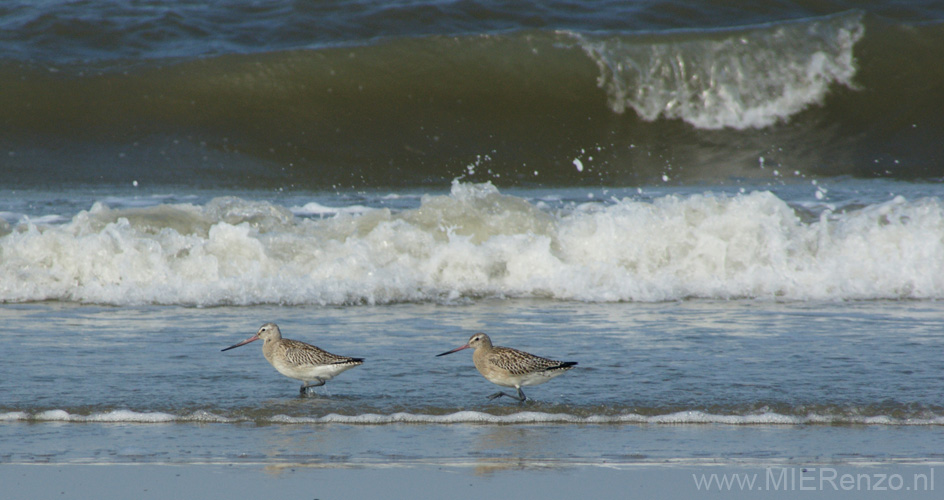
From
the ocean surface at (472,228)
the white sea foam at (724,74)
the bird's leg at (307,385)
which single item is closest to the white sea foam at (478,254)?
the ocean surface at (472,228)

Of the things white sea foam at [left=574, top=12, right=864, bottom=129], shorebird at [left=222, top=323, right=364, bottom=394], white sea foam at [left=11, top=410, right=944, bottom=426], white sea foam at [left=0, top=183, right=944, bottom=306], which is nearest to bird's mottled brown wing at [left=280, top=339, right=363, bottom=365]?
shorebird at [left=222, top=323, right=364, bottom=394]

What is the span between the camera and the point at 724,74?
15195 mm

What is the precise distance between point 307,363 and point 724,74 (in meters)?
11.3

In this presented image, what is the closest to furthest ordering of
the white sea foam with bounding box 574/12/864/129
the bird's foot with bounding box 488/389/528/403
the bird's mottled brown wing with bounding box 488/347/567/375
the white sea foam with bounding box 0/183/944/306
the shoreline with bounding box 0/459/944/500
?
the shoreline with bounding box 0/459/944/500, the bird's mottled brown wing with bounding box 488/347/567/375, the bird's foot with bounding box 488/389/528/403, the white sea foam with bounding box 0/183/944/306, the white sea foam with bounding box 574/12/864/129

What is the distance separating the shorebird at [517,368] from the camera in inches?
208

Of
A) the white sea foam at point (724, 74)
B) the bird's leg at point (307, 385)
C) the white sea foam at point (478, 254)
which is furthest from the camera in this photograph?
the white sea foam at point (724, 74)

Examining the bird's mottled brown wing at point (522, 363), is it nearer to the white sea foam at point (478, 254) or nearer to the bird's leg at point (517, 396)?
the bird's leg at point (517, 396)

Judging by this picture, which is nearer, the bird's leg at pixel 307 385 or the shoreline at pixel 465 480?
the shoreline at pixel 465 480

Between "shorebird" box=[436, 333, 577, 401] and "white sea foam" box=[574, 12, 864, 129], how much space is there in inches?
400

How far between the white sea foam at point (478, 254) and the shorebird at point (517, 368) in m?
2.82

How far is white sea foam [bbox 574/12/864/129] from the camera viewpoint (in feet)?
49.5

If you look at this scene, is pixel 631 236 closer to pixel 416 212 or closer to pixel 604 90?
pixel 416 212

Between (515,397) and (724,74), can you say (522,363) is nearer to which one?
(515,397)

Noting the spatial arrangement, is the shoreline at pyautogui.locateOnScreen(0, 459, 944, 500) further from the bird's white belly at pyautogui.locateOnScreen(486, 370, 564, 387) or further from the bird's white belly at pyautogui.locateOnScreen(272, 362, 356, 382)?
the bird's white belly at pyautogui.locateOnScreen(272, 362, 356, 382)
